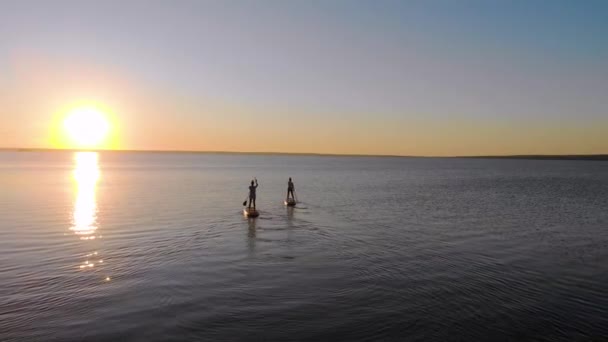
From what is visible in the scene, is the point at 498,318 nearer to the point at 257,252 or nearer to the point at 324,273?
the point at 324,273

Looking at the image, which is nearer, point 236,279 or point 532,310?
point 532,310

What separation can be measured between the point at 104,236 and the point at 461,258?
1840cm

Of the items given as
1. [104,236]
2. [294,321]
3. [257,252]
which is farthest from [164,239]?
[294,321]

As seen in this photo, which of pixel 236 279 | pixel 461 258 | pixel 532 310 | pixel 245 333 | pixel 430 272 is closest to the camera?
pixel 245 333

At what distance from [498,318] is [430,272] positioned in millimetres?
4482

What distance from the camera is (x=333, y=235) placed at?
2364 cm

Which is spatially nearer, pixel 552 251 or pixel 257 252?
pixel 257 252

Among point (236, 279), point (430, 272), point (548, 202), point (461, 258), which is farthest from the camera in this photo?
point (548, 202)

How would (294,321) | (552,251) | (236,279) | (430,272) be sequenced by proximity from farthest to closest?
(552,251)
(430,272)
(236,279)
(294,321)

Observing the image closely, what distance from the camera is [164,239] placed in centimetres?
2161

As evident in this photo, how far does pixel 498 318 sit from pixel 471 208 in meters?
28.8

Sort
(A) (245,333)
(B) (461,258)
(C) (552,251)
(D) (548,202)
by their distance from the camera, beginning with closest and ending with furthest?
(A) (245,333)
(B) (461,258)
(C) (552,251)
(D) (548,202)

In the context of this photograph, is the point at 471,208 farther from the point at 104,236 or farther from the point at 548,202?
the point at 104,236

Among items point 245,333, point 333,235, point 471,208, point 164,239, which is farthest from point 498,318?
point 471,208
